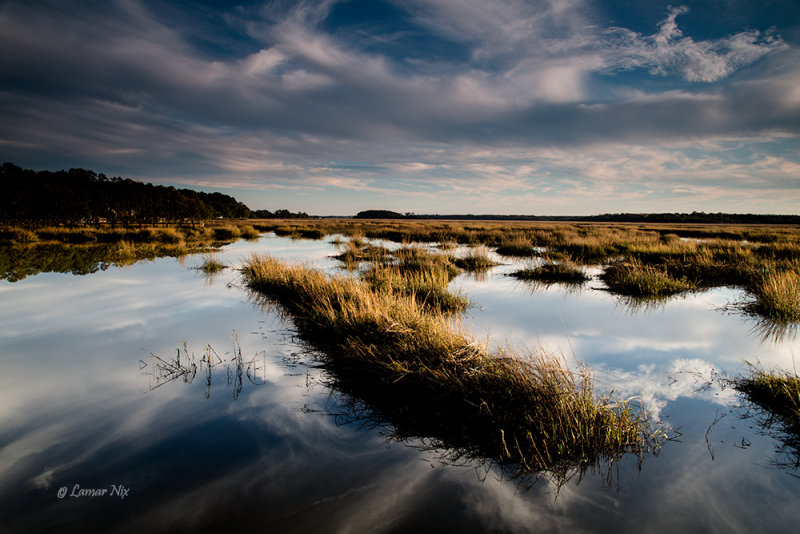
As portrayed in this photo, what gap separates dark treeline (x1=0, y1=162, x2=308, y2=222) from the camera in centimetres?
4025

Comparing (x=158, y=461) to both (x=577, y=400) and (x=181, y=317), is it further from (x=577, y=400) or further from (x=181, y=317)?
(x=181, y=317)

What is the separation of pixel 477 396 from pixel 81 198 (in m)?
65.3

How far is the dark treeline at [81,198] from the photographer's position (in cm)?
4025

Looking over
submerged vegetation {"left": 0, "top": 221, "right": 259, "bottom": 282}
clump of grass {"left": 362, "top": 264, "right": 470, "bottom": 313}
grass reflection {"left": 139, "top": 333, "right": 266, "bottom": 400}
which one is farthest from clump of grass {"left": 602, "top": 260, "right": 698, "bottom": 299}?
submerged vegetation {"left": 0, "top": 221, "right": 259, "bottom": 282}

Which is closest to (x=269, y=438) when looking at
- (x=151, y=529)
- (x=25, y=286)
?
(x=151, y=529)

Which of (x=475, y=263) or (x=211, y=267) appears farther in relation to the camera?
(x=475, y=263)

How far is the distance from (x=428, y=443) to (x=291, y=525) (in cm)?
158

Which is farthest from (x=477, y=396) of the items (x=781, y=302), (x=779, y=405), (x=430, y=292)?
(x=781, y=302)

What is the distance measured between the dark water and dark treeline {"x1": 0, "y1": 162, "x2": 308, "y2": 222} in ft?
164

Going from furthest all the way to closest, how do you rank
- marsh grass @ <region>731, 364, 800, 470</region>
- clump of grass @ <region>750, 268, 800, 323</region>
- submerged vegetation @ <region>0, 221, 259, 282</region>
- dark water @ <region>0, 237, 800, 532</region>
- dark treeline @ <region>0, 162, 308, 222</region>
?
dark treeline @ <region>0, 162, 308, 222</region>, submerged vegetation @ <region>0, 221, 259, 282</region>, clump of grass @ <region>750, 268, 800, 323</region>, marsh grass @ <region>731, 364, 800, 470</region>, dark water @ <region>0, 237, 800, 532</region>

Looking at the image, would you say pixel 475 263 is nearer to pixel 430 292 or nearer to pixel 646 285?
pixel 646 285

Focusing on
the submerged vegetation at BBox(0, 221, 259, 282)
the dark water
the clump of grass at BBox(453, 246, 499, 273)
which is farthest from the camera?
the clump of grass at BBox(453, 246, 499, 273)

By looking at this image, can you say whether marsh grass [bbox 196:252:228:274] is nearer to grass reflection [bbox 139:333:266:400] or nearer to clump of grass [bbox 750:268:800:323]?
grass reflection [bbox 139:333:266:400]

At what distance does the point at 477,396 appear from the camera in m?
4.19
